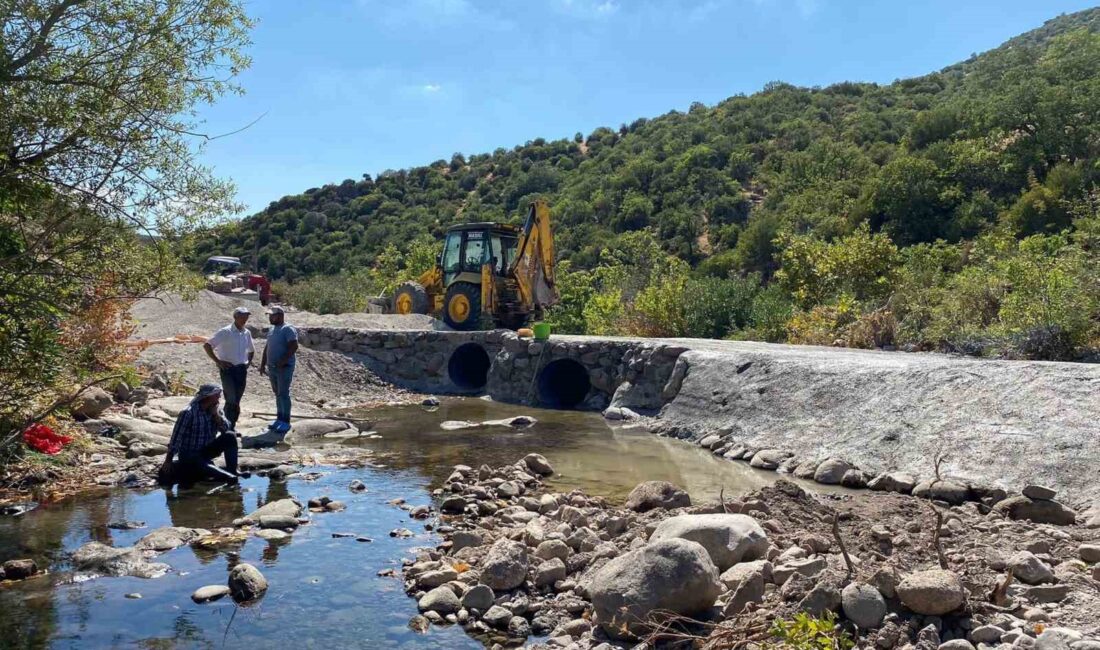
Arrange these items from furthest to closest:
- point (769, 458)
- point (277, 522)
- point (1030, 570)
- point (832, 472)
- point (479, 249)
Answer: point (479, 249) < point (769, 458) < point (832, 472) < point (277, 522) < point (1030, 570)

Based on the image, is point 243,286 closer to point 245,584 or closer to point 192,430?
point 192,430

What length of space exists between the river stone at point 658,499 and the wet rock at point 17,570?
15.3ft

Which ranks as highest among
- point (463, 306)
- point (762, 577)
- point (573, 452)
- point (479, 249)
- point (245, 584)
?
point (479, 249)

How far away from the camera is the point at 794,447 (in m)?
10.2

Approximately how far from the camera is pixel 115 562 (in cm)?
598

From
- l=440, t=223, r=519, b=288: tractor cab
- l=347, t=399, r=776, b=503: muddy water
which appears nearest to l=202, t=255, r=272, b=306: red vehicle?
l=440, t=223, r=519, b=288: tractor cab

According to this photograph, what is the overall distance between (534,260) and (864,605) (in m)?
15.5

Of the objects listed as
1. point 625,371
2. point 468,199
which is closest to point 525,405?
point 625,371

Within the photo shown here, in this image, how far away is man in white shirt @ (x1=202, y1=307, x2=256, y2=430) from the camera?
32.4 feet

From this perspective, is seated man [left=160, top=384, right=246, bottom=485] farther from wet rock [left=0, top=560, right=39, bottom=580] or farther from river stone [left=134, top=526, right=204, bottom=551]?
wet rock [left=0, top=560, right=39, bottom=580]

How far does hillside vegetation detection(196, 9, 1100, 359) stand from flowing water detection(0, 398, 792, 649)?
105 inches

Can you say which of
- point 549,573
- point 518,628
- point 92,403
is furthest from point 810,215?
point 518,628

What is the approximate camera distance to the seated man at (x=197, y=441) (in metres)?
8.33

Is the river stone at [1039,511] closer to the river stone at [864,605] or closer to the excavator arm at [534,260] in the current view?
the river stone at [864,605]
